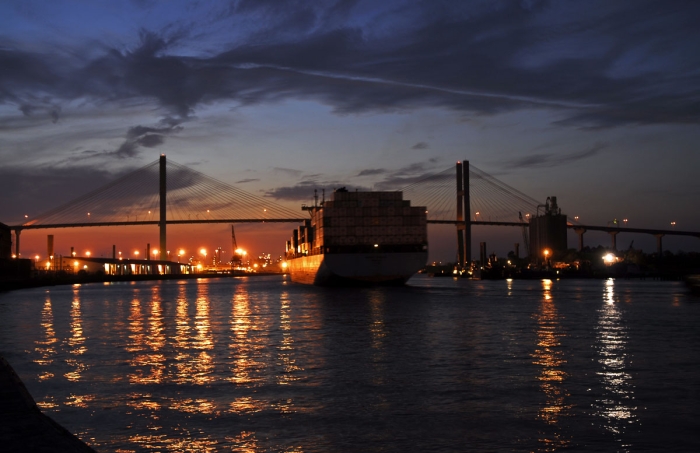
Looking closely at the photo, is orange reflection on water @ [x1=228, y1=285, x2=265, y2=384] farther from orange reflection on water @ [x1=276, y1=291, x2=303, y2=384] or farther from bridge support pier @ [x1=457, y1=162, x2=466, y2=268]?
bridge support pier @ [x1=457, y1=162, x2=466, y2=268]

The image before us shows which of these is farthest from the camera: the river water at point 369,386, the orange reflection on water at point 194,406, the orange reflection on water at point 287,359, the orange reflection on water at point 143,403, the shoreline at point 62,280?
the shoreline at point 62,280

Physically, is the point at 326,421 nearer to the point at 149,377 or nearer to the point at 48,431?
the point at 48,431

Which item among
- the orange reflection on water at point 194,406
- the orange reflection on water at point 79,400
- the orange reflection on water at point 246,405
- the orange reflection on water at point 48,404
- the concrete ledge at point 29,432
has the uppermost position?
the concrete ledge at point 29,432

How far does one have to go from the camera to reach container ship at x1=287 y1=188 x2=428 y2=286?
2884 inches

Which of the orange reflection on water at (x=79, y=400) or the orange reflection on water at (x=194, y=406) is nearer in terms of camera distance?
the orange reflection on water at (x=194, y=406)

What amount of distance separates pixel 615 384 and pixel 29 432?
10.9 meters

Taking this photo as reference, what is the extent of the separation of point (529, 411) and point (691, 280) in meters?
62.4

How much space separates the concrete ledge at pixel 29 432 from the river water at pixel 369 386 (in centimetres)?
117

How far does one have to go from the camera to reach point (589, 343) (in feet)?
72.0

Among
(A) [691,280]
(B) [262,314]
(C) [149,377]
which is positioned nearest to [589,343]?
(C) [149,377]

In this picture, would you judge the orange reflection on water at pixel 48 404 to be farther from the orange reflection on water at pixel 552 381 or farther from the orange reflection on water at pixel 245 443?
the orange reflection on water at pixel 552 381

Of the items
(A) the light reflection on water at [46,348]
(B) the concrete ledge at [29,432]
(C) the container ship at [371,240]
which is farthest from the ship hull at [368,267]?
(B) the concrete ledge at [29,432]

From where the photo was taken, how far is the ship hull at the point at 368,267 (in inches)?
2867

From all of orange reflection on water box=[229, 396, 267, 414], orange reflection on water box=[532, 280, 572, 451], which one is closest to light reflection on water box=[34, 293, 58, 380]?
orange reflection on water box=[229, 396, 267, 414]
